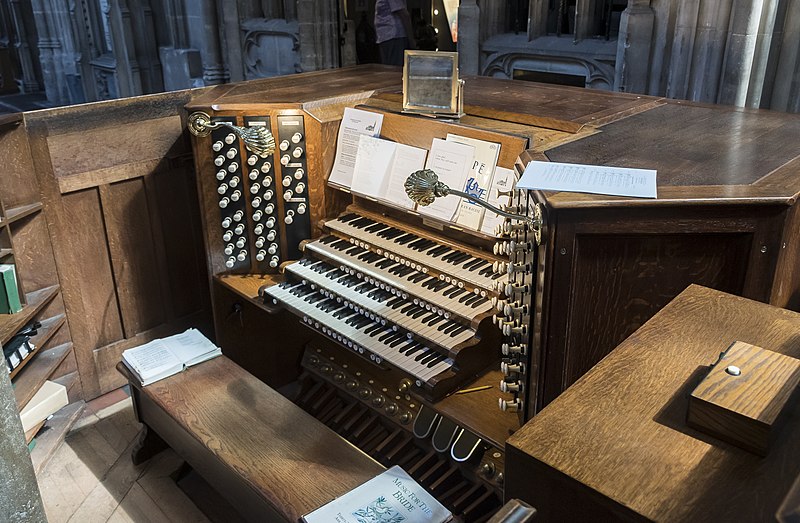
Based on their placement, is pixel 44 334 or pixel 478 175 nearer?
pixel 478 175

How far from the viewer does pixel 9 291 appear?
3004 millimetres

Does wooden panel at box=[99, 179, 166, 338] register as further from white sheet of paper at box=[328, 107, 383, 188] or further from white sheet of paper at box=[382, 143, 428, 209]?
white sheet of paper at box=[382, 143, 428, 209]

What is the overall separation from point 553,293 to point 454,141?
1.04 meters

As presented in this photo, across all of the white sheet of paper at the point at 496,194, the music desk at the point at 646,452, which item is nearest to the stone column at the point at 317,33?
the white sheet of paper at the point at 496,194

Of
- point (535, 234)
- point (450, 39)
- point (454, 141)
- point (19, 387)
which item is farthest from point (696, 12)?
point (450, 39)

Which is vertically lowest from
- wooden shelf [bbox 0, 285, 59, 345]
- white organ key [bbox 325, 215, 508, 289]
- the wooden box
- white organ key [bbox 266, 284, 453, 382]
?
wooden shelf [bbox 0, 285, 59, 345]

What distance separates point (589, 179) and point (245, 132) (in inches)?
65.9

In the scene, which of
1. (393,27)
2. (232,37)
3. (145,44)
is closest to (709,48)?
(393,27)

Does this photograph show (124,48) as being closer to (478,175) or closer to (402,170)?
(402,170)

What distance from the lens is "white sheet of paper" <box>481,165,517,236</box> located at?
250 centimetres

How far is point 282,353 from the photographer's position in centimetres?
361

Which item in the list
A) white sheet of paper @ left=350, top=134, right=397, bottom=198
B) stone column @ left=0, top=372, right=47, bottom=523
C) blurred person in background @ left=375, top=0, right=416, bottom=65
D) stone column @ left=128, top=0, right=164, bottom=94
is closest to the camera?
stone column @ left=0, top=372, right=47, bottom=523

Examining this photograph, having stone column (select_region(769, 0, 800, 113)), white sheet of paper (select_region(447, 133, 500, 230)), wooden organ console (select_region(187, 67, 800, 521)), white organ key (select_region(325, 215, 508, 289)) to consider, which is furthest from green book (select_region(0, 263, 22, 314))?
stone column (select_region(769, 0, 800, 113))

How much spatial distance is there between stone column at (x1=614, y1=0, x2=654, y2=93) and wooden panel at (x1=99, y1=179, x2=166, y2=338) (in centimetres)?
288
